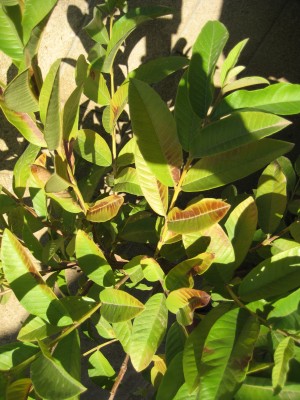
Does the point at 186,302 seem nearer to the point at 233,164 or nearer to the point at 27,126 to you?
the point at 233,164

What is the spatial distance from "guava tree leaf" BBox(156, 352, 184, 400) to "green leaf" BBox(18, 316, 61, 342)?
0.19m

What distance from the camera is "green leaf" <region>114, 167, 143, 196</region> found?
2.82 ft

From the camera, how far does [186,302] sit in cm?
68

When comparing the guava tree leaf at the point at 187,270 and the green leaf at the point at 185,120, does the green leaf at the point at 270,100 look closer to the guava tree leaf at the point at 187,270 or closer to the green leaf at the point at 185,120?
the green leaf at the point at 185,120

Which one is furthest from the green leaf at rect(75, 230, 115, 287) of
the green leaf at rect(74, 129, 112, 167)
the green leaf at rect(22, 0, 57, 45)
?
the green leaf at rect(22, 0, 57, 45)

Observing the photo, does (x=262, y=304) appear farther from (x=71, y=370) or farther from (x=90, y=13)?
(x=90, y=13)

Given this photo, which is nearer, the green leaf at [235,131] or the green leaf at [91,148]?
the green leaf at [235,131]

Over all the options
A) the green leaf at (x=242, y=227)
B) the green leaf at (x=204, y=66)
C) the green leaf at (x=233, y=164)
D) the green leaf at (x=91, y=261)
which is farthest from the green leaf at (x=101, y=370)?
the green leaf at (x=204, y=66)

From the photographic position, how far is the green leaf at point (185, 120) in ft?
2.19

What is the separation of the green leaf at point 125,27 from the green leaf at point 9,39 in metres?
0.21

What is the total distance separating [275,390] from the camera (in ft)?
1.72

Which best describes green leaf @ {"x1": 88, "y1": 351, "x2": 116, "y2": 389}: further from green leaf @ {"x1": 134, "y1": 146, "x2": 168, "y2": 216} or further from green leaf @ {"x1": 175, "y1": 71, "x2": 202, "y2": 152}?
green leaf @ {"x1": 175, "y1": 71, "x2": 202, "y2": 152}

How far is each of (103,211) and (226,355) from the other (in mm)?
330

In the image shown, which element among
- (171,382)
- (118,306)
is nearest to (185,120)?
(118,306)
